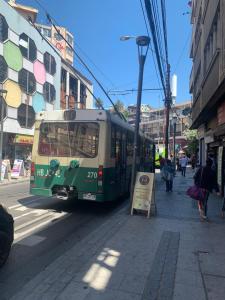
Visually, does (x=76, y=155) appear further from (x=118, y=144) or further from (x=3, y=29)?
(x=3, y=29)

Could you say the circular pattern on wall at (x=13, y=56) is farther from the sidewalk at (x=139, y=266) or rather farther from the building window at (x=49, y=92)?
the sidewalk at (x=139, y=266)

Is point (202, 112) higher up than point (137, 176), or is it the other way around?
point (202, 112)

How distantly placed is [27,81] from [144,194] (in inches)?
944

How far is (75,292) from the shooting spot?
14.6 ft

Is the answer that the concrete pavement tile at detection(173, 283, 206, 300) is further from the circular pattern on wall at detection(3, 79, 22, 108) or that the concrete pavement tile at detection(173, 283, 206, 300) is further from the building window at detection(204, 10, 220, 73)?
the circular pattern on wall at detection(3, 79, 22, 108)

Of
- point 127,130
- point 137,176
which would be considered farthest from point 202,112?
point 137,176

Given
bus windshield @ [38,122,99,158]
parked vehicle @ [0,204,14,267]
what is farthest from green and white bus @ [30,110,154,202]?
parked vehicle @ [0,204,14,267]

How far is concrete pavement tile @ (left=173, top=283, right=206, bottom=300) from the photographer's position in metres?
4.38

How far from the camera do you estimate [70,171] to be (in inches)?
391

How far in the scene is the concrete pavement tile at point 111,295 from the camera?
431 cm

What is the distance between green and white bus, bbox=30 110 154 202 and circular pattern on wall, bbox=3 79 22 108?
18.4m

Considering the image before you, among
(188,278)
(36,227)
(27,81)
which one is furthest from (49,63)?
(188,278)

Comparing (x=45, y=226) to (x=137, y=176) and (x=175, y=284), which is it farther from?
(x=175, y=284)

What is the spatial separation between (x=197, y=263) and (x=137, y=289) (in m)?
1.50
